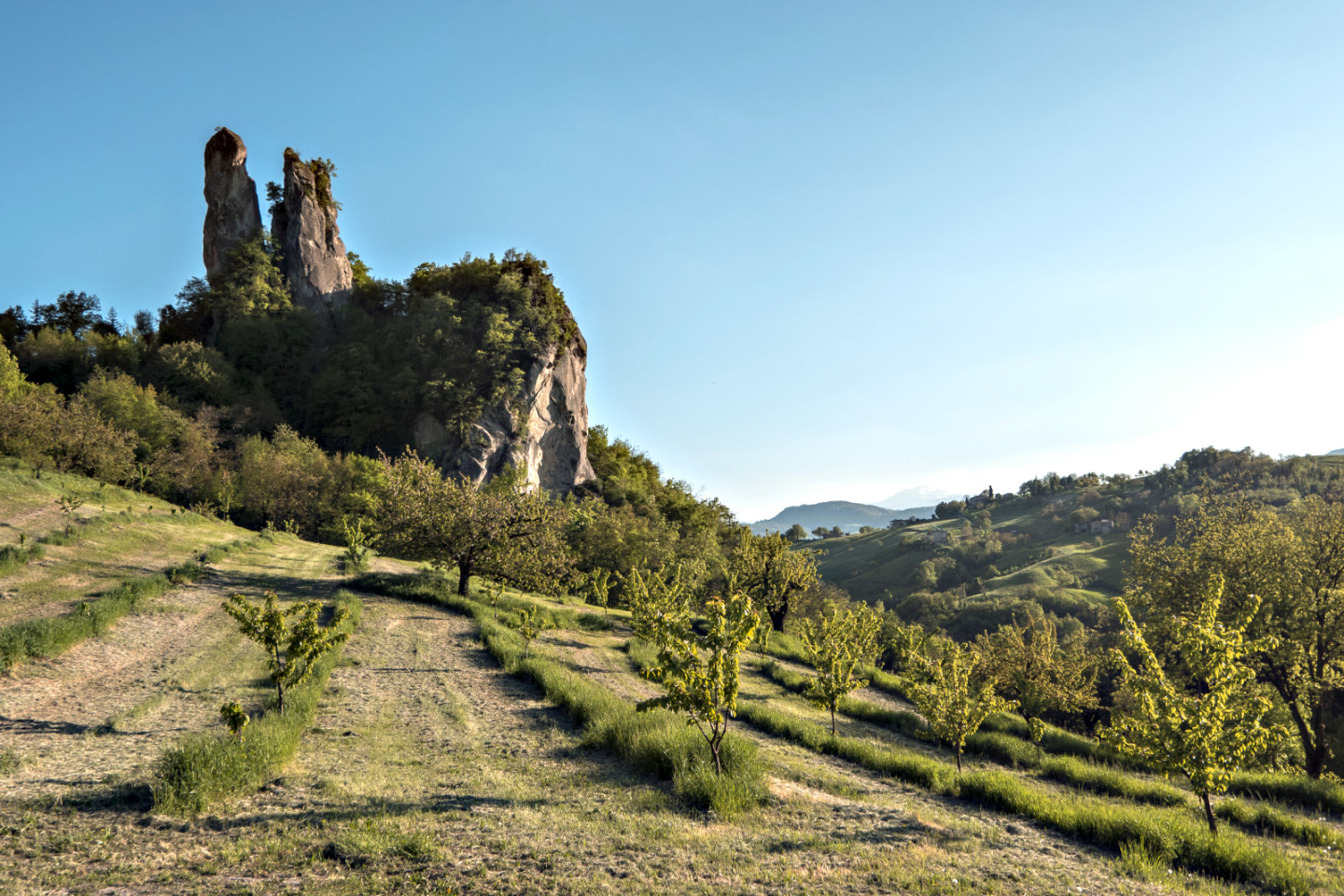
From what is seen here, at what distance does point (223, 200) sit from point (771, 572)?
7756cm

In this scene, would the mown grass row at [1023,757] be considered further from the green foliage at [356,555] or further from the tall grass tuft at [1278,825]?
the green foliage at [356,555]

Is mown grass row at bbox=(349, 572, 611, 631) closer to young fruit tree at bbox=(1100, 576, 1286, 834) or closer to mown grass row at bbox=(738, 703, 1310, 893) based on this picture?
mown grass row at bbox=(738, 703, 1310, 893)

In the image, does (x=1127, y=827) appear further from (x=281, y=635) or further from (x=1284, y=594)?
(x=1284, y=594)

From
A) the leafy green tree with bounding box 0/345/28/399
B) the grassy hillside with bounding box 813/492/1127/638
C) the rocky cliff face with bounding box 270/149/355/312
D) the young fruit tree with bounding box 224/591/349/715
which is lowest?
the grassy hillside with bounding box 813/492/1127/638

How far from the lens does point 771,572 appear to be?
139ft

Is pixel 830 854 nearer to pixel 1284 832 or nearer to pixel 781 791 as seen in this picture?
pixel 781 791

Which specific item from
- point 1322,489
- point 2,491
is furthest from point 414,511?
point 1322,489

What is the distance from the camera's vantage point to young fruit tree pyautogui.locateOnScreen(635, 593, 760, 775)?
1080 centimetres

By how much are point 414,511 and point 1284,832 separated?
101ft

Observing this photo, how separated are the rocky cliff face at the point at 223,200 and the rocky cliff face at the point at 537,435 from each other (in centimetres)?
3428

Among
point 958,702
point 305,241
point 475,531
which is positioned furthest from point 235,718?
point 305,241

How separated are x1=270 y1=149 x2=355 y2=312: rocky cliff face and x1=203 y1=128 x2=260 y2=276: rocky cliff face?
11.4 feet

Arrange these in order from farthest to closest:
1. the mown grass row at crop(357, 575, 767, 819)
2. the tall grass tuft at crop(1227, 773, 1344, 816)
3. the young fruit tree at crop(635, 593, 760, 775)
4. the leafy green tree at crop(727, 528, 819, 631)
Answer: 1. the leafy green tree at crop(727, 528, 819, 631)
2. the tall grass tuft at crop(1227, 773, 1344, 816)
3. the young fruit tree at crop(635, 593, 760, 775)
4. the mown grass row at crop(357, 575, 767, 819)

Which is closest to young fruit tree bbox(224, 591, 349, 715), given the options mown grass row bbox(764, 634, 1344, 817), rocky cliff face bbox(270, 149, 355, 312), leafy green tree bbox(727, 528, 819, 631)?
mown grass row bbox(764, 634, 1344, 817)
